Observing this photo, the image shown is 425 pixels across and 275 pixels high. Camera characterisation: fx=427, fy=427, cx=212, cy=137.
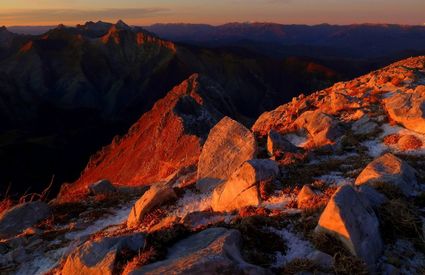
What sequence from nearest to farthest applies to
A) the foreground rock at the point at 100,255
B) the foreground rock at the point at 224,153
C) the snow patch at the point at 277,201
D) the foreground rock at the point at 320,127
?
1. the foreground rock at the point at 100,255
2. the snow patch at the point at 277,201
3. the foreground rock at the point at 224,153
4. the foreground rock at the point at 320,127

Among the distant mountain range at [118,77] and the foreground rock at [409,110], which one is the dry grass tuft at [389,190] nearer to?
the foreground rock at [409,110]

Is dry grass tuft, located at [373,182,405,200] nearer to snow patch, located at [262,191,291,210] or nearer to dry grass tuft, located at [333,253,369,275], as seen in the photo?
snow patch, located at [262,191,291,210]

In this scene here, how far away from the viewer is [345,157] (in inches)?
575

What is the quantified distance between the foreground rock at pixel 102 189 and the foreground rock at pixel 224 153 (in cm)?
529

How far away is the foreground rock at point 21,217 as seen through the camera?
15805 millimetres

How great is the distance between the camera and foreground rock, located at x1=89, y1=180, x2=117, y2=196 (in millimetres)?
18984

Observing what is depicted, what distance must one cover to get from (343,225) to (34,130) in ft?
486

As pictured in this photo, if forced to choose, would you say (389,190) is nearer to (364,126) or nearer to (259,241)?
(259,241)

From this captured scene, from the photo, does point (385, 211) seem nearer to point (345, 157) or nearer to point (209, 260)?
point (209, 260)

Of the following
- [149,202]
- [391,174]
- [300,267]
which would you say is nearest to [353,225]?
[300,267]

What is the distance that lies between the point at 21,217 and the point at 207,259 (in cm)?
1214

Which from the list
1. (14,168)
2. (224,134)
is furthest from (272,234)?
(14,168)

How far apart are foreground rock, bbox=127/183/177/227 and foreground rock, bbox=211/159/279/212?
2737 mm

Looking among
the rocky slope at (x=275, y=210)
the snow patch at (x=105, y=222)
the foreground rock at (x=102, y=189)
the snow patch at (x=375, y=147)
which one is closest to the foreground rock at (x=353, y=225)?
the rocky slope at (x=275, y=210)
